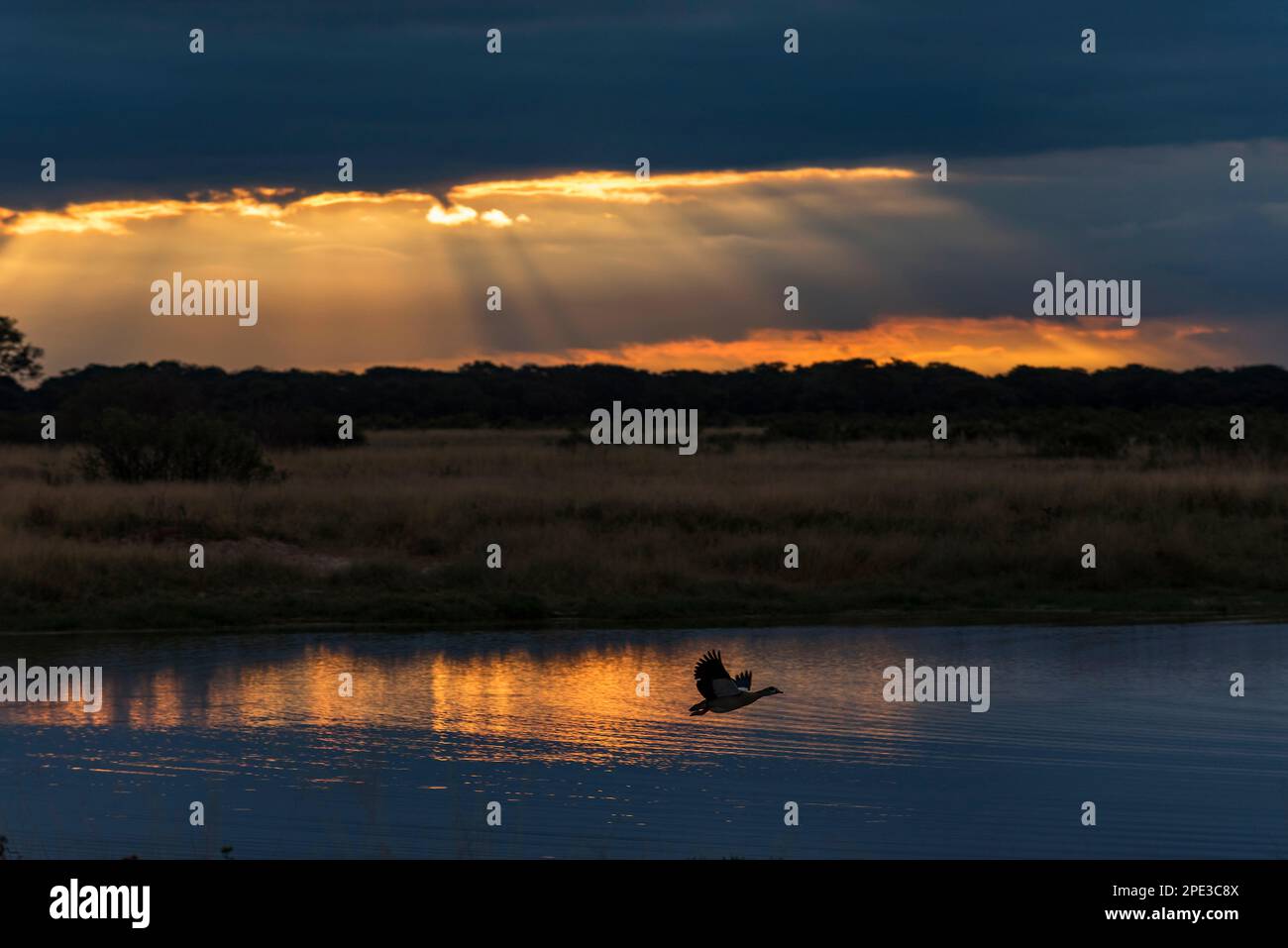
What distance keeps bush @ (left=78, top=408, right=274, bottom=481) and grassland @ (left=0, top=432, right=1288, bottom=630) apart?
2.42 metres

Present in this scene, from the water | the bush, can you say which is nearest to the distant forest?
the bush

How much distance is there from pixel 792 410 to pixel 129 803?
98.2m

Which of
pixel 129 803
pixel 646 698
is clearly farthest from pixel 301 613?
pixel 129 803

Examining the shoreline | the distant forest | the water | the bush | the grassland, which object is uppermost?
the distant forest

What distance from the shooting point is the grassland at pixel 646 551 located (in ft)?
66.3

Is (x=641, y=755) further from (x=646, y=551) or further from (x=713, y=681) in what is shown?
(x=646, y=551)

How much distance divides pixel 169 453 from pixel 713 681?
25.4m

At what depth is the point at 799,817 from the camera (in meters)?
9.91

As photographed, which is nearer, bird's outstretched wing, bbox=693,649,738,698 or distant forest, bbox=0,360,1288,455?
bird's outstretched wing, bbox=693,649,738,698

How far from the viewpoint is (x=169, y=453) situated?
3359cm

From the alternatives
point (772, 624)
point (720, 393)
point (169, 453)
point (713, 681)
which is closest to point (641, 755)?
point (713, 681)

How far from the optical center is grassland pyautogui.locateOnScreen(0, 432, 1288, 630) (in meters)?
20.2

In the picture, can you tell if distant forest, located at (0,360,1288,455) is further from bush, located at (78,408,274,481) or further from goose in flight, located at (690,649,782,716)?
goose in flight, located at (690,649,782,716)
